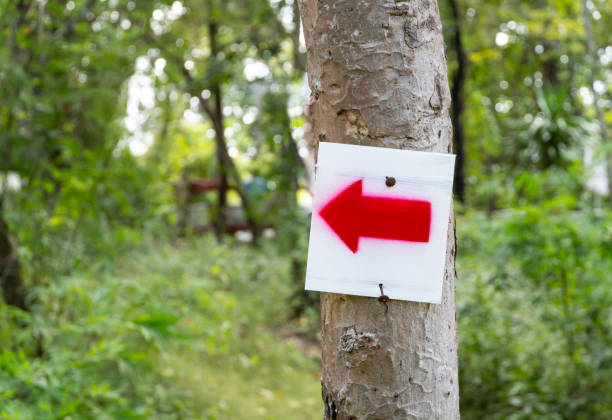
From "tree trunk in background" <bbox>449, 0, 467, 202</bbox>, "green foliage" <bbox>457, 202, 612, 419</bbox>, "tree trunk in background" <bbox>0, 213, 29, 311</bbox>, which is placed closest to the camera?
"tree trunk in background" <bbox>0, 213, 29, 311</bbox>

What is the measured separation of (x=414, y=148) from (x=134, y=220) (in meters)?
4.08

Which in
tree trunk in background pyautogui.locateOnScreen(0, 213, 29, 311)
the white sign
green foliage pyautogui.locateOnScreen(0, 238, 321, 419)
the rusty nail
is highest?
the white sign

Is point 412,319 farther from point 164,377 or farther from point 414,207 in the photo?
point 164,377

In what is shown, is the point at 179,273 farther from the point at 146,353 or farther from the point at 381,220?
the point at 381,220

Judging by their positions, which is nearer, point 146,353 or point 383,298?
point 383,298

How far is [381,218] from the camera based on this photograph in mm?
1068

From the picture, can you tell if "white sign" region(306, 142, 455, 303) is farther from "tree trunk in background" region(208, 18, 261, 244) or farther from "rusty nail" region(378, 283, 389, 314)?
"tree trunk in background" region(208, 18, 261, 244)

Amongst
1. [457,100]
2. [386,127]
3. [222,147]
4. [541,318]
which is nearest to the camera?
[386,127]

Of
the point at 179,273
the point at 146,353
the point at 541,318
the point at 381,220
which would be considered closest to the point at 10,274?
the point at 146,353

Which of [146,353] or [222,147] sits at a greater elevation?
[222,147]

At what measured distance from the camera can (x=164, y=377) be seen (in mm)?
3479

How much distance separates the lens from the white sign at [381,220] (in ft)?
3.46

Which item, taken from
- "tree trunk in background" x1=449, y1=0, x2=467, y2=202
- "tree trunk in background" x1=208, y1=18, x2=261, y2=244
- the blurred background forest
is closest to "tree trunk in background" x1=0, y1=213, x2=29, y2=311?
the blurred background forest

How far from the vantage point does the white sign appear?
105 centimetres
